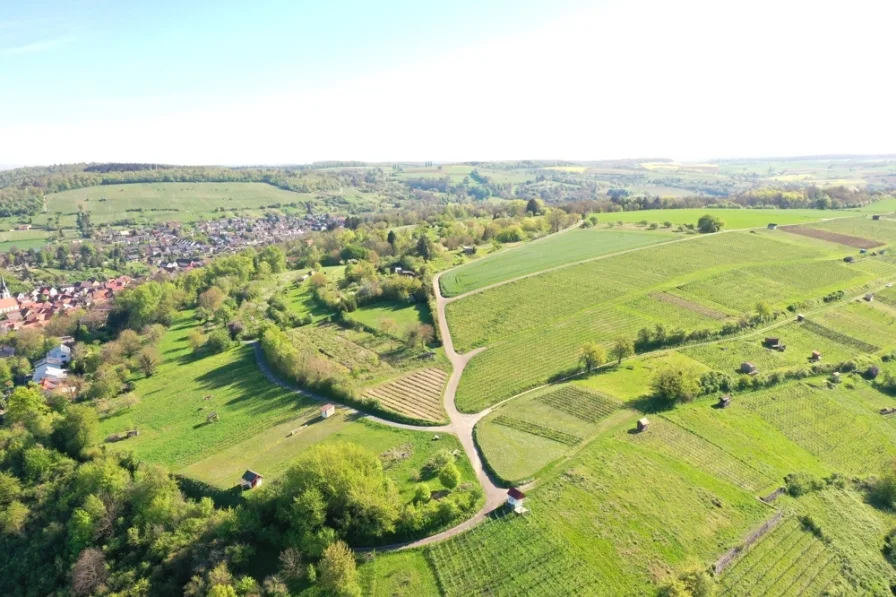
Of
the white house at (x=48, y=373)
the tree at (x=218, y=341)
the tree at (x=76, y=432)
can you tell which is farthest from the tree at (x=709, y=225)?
the white house at (x=48, y=373)

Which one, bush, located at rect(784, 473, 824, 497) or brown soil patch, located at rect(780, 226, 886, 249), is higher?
brown soil patch, located at rect(780, 226, 886, 249)

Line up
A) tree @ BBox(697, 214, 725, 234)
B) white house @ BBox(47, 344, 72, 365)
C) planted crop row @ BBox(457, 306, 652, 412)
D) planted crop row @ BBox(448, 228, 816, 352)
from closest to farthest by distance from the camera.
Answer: planted crop row @ BBox(457, 306, 652, 412)
planted crop row @ BBox(448, 228, 816, 352)
white house @ BBox(47, 344, 72, 365)
tree @ BBox(697, 214, 725, 234)

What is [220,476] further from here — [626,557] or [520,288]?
[520,288]

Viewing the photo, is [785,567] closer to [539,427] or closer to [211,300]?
[539,427]

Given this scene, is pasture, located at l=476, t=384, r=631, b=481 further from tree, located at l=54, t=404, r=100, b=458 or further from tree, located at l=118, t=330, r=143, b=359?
tree, located at l=118, t=330, r=143, b=359

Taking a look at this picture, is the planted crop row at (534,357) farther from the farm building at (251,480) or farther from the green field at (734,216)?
the green field at (734,216)

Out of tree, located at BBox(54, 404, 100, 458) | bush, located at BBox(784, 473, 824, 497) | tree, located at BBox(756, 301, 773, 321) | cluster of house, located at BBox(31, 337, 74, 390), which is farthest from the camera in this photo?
cluster of house, located at BBox(31, 337, 74, 390)

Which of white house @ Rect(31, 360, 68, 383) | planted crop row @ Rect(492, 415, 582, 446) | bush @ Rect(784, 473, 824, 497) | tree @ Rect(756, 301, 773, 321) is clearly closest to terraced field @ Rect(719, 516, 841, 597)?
bush @ Rect(784, 473, 824, 497)
